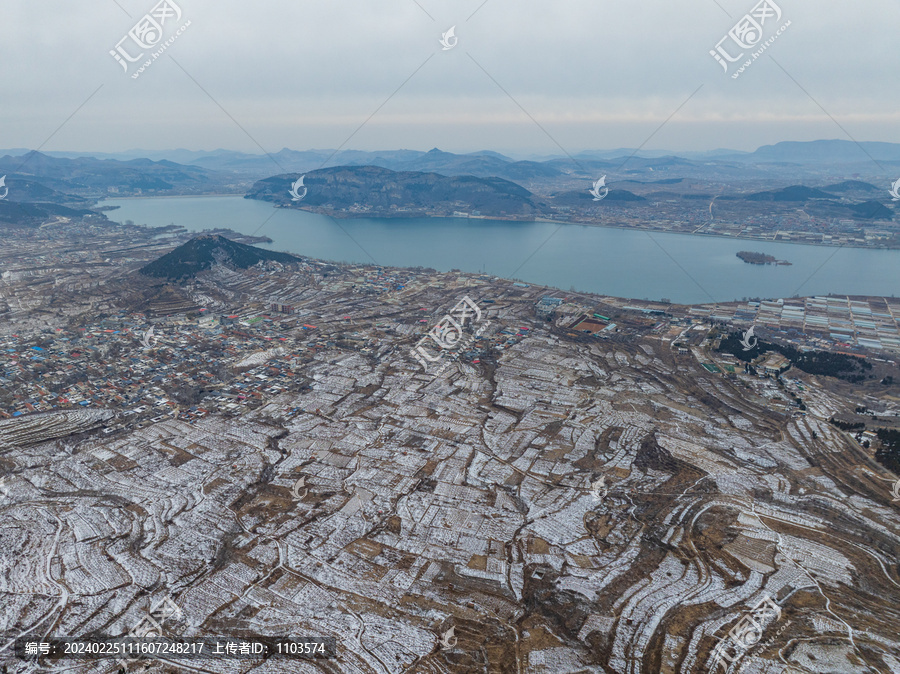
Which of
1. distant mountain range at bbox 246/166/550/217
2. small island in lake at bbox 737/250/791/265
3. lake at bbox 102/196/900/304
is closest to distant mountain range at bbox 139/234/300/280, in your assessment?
lake at bbox 102/196/900/304

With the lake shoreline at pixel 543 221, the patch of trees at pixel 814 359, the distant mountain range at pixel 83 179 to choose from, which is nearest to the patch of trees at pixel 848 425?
the patch of trees at pixel 814 359

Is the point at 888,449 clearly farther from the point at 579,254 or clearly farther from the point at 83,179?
the point at 83,179

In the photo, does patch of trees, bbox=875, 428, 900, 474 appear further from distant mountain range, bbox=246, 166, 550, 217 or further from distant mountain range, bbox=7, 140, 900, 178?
distant mountain range, bbox=7, 140, 900, 178

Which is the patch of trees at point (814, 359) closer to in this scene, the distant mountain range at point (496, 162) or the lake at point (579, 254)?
the lake at point (579, 254)

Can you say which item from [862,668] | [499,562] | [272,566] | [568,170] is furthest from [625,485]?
[568,170]

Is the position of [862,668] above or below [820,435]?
below

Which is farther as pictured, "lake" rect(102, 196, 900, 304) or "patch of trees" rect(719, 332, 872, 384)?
"lake" rect(102, 196, 900, 304)

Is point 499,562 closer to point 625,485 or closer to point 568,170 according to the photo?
point 625,485
